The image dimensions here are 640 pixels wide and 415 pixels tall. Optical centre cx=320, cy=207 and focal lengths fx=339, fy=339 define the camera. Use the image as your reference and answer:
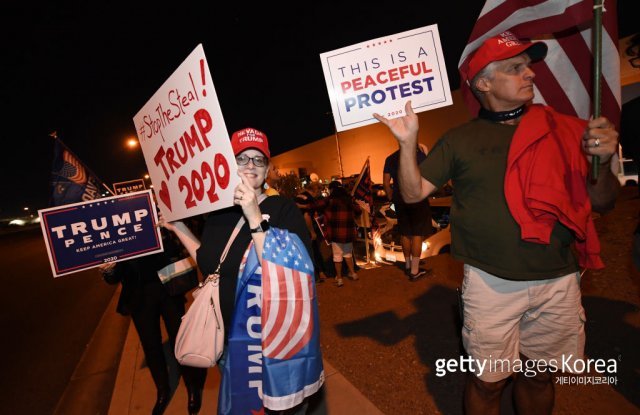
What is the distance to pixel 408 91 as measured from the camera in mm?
2545

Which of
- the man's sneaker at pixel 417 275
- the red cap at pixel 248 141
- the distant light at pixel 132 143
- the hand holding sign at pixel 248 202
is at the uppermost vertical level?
the distant light at pixel 132 143

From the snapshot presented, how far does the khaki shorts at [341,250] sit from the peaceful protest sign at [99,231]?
3.29m

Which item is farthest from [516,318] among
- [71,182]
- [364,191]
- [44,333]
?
[44,333]

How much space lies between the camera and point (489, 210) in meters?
1.94

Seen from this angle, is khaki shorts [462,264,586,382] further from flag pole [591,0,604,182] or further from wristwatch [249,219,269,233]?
wristwatch [249,219,269,233]

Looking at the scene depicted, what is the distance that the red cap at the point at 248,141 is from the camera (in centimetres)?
207

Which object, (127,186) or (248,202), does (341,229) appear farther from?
(127,186)

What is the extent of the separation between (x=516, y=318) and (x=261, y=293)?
148 cm

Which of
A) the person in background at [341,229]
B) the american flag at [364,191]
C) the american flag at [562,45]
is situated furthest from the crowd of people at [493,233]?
the american flag at [364,191]

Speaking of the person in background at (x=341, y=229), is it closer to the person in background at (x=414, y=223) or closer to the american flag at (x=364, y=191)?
the american flag at (x=364, y=191)

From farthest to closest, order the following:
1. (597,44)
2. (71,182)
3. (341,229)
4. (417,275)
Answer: (341,229) < (417,275) < (71,182) < (597,44)

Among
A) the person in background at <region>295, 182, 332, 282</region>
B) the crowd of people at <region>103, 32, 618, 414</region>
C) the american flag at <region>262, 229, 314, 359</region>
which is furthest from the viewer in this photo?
the person in background at <region>295, 182, 332, 282</region>

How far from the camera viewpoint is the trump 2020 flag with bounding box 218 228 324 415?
1698 millimetres

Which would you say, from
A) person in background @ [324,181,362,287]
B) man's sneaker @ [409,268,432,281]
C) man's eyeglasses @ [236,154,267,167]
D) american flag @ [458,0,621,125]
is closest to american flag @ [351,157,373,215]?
person in background @ [324,181,362,287]
